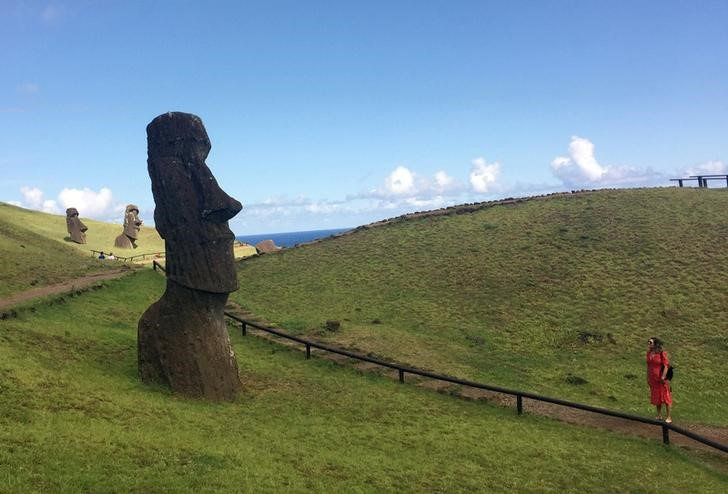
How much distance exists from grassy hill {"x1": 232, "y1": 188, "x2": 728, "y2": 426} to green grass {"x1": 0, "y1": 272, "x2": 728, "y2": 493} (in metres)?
5.08

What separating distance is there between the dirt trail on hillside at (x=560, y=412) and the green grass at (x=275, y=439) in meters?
0.65

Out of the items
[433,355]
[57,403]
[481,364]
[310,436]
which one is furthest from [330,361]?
[57,403]

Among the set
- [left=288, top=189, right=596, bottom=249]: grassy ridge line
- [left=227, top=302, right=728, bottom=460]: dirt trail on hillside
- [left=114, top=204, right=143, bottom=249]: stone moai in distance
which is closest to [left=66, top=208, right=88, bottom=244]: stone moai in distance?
[left=114, top=204, right=143, bottom=249]: stone moai in distance

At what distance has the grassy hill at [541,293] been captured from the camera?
73.4 ft

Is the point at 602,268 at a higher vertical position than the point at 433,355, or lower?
higher

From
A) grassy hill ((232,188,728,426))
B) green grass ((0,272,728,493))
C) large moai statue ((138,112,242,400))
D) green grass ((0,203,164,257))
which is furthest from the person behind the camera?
green grass ((0,203,164,257))

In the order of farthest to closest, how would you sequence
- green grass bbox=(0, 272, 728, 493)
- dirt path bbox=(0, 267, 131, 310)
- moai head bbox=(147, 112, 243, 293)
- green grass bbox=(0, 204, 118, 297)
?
1. green grass bbox=(0, 204, 118, 297)
2. dirt path bbox=(0, 267, 131, 310)
3. moai head bbox=(147, 112, 243, 293)
4. green grass bbox=(0, 272, 728, 493)

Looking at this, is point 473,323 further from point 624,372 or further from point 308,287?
point 308,287

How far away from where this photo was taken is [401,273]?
36219 millimetres

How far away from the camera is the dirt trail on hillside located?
15405 millimetres

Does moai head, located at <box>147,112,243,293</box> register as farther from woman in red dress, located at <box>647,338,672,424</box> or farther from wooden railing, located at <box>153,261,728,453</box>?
woman in red dress, located at <box>647,338,672,424</box>

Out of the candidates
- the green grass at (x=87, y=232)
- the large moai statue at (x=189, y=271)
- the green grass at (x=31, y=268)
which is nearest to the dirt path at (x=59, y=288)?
the green grass at (x=31, y=268)

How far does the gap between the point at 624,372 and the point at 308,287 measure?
62.5 feet

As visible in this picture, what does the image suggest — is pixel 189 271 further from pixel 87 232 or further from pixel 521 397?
pixel 87 232
